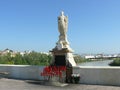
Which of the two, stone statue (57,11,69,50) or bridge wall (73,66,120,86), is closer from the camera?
bridge wall (73,66,120,86)

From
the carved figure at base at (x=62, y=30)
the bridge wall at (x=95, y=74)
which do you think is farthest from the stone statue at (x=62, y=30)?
the bridge wall at (x=95, y=74)

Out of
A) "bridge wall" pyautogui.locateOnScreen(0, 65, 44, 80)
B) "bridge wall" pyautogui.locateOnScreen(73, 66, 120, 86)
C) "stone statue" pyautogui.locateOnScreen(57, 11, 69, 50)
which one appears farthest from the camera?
"bridge wall" pyautogui.locateOnScreen(0, 65, 44, 80)

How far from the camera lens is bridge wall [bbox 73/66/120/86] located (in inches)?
463

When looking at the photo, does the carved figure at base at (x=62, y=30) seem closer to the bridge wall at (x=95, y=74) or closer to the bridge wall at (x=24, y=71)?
the bridge wall at (x=95, y=74)

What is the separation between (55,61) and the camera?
14.1 metres

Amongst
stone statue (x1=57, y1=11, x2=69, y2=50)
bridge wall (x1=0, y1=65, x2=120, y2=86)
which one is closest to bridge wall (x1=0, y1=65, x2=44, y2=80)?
bridge wall (x1=0, y1=65, x2=120, y2=86)

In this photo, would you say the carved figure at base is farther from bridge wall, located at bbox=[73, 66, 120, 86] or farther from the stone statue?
bridge wall, located at bbox=[73, 66, 120, 86]

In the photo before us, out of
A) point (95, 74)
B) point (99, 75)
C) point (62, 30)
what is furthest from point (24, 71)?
point (99, 75)

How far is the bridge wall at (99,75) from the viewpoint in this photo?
38.6 ft

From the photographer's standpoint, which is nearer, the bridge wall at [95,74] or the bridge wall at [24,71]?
the bridge wall at [95,74]

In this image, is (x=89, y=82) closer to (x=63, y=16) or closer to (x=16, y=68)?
(x=63, y=16)

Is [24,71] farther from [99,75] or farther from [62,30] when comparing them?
[99,75]

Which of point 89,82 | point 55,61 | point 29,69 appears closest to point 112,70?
point 89,82

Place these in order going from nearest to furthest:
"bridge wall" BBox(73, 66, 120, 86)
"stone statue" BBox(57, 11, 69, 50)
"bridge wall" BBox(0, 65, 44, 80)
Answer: "bridge wall" BBox(73, 66, 120, 86) < "stone statue" BBox(57, 11, 69, 50) < "bridge wall" BBox(0, 65, 44, 80)
